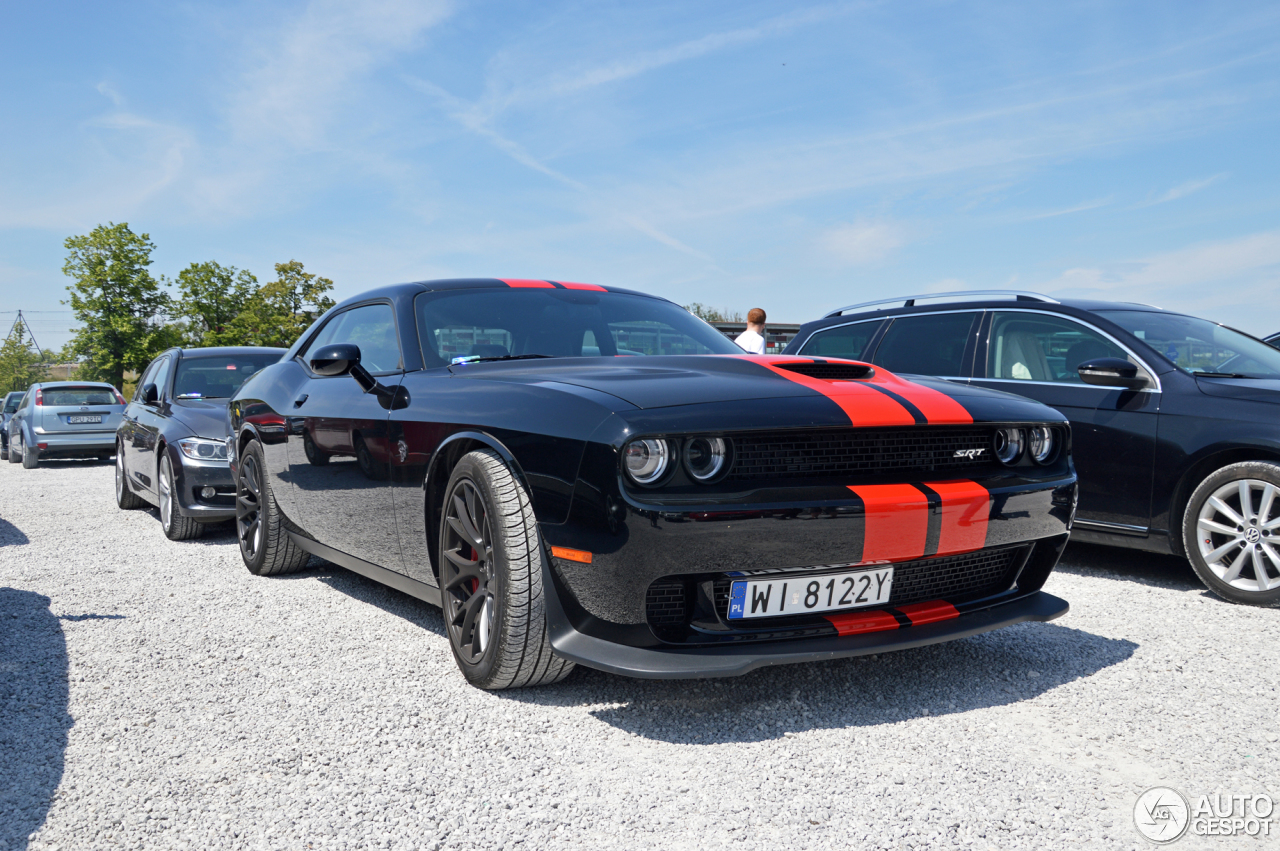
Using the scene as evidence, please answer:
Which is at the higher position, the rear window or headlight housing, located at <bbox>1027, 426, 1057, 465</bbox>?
headlight housing, located at <bbox>1027, 426, 1057, 465</bbox>

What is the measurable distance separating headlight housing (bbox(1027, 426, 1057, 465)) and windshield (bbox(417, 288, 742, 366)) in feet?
3.91

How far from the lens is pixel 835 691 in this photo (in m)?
2.96

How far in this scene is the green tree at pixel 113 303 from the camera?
39812 millimetres

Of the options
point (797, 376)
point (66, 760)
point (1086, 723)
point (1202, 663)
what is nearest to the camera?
point (66, 760)

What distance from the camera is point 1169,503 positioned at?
458cm

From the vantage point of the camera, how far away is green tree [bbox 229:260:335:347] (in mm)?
47750

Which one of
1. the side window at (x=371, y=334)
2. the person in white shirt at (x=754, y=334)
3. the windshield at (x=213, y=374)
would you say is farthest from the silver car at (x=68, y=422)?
the side window at (x=371, y=334)

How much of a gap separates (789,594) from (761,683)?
25.3 inches

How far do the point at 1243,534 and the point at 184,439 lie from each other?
6.22 m

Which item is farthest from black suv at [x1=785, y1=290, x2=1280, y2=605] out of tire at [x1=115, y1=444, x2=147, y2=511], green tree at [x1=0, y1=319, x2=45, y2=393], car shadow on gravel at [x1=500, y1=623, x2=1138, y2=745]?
green tree at [x1=0, y1=319, x2=45, y2=393]

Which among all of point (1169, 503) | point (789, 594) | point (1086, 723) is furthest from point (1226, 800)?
point (1169, 503)

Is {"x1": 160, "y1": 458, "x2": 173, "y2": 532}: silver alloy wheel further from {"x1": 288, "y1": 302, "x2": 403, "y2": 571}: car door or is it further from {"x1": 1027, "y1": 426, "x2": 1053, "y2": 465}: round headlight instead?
{"x1": 1027, "y1": 426, "x2": 1053, "y2": 465}: round headlight

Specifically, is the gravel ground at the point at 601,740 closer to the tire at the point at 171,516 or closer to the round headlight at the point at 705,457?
the round headlight at the point at 705,457

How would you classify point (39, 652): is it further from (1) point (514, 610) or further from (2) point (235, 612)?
(1) point (514, 610)
